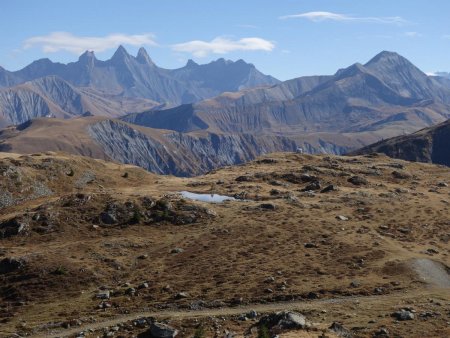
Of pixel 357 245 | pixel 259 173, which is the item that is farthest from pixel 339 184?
pixel 357 245

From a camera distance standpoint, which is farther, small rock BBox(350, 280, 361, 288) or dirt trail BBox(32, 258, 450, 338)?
small rock BBox(350, 280, 361, 288)

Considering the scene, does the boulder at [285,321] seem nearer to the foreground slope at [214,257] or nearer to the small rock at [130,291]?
the foreground slope at [214,257]

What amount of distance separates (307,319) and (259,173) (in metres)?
71.8

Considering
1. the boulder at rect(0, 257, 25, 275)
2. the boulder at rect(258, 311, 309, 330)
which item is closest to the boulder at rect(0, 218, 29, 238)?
the boulder at rect(0, 257, 25, 275)

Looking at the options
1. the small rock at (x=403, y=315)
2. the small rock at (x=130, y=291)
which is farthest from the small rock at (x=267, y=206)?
the small rock at (x=403, y=315)

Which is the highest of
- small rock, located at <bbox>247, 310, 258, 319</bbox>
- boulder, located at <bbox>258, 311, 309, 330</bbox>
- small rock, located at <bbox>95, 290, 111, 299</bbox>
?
boulder, located at <bbox>258, 311, 309, 330</bbox>

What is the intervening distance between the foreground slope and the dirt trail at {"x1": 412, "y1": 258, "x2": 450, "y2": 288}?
0.16m

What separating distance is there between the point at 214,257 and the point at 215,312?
14.8 metres

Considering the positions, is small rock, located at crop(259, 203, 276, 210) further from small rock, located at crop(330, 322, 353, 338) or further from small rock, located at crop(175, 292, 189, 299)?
small rock, located at crop(330, 322, 353, 338)

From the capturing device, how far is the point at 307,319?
44.8 m

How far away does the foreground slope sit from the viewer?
155 ft

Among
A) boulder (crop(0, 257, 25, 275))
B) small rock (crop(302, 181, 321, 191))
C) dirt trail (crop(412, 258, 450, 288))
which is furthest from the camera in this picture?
small rock (crop(302, 181, 321, 191))

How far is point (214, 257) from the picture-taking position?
2462 inches

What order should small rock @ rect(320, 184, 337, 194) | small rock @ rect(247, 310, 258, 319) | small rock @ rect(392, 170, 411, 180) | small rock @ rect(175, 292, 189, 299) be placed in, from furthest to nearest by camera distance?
small rock @ rect(392, 170, 411, 180), small rock @ rect(320, 184, 337, 194), small rock @ rect(175, 292, 189, 299), small rock @ rect(247, 310, 258, 319)
